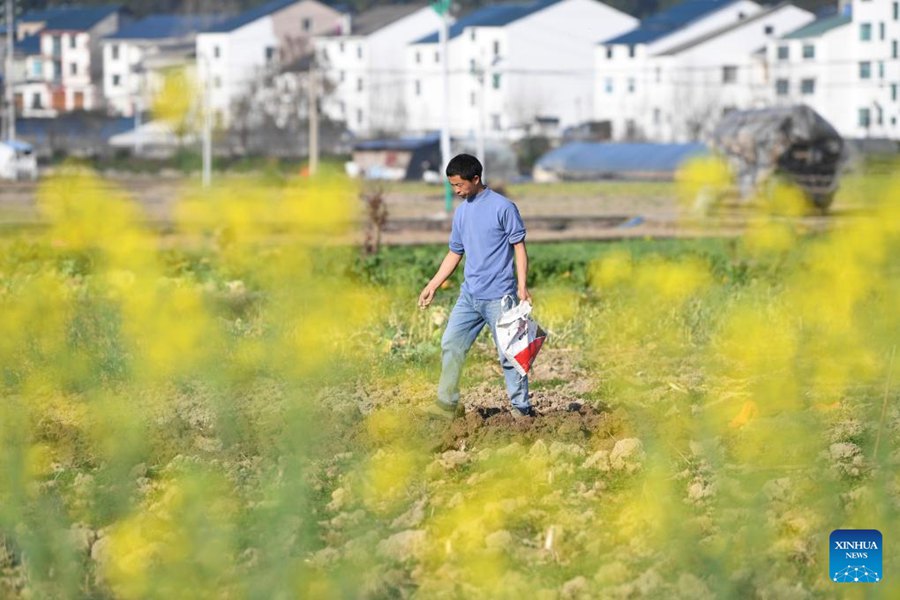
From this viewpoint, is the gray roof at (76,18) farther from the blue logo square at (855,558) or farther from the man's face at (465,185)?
the blue logo square at (855,558)

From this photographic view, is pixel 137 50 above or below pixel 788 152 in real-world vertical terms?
above

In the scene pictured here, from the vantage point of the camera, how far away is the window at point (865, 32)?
230ft

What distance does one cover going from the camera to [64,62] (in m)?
106

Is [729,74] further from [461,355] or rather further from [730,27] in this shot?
[461,355]

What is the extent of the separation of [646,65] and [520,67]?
6386mm

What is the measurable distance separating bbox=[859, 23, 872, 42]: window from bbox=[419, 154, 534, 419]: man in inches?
2510

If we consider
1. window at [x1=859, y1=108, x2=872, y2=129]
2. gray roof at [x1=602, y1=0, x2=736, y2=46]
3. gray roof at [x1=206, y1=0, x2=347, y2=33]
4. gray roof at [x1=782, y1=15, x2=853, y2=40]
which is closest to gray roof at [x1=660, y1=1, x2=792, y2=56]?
gray roof at [x1=602, y1=0, x2=736, y2=46]

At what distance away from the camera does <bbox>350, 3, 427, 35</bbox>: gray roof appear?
3529 inches

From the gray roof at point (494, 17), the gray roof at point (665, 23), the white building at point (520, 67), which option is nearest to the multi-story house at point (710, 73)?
the gray roof at point (665, 23)

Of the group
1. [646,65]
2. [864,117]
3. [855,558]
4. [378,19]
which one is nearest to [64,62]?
[378,19]

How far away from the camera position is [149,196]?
142 ft

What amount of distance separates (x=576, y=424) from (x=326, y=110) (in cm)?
7827

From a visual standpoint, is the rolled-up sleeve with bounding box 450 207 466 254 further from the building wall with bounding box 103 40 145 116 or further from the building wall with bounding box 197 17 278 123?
the building wall with bounding box 103 40 145 116

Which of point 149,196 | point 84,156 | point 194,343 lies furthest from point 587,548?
point 84,156
